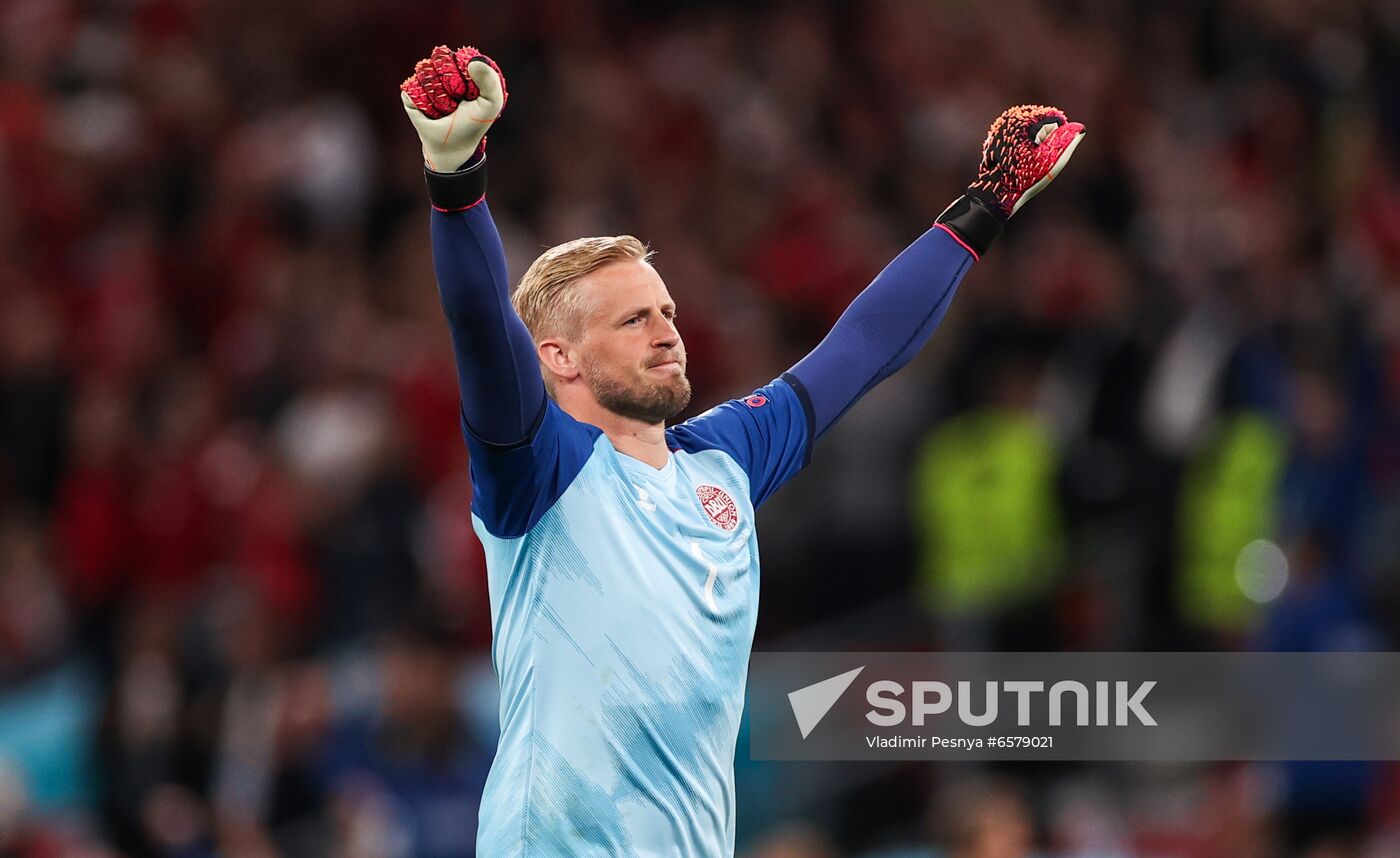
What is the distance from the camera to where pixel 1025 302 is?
985 centimetres

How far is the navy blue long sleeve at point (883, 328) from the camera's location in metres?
4.96

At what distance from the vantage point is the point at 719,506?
4.49 meters

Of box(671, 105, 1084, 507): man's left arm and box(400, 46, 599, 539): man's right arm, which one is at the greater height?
box(671, 105, 1084, 507): man's left arm

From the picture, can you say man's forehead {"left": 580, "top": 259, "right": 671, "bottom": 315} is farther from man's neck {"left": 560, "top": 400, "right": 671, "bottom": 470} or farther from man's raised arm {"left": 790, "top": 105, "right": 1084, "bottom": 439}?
man's raised arm {"left": 790, "top": 105, "right": 1084, "bottom": 439}

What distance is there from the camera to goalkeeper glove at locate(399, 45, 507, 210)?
384 centimetres

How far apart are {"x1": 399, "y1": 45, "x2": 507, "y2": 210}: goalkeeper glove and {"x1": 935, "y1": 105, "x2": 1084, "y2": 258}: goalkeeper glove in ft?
5.41

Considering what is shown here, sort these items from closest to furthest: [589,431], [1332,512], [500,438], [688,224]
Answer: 1. [500,438]
2. [589,431]
3. [1332,512]
4. [688,224]

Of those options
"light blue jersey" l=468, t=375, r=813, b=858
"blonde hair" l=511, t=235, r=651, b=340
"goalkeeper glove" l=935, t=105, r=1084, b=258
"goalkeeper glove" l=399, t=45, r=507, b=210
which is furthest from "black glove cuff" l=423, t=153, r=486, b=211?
"goalkeeper glove" l=935, t=105, r=1084, b=258

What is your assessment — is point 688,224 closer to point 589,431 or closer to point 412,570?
point 412,570

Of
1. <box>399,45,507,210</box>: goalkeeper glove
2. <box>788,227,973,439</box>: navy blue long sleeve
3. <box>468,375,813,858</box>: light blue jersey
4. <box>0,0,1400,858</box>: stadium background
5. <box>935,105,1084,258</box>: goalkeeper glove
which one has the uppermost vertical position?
<box>0,0,1400,858</box>: stadium background

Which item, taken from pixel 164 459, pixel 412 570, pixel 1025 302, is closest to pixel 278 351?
pixel 164 459

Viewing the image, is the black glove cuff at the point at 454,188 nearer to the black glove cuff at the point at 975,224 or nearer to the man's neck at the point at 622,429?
the man's neck at the point at 622,429

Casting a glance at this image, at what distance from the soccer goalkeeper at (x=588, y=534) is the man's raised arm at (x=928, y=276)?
0.47 meters

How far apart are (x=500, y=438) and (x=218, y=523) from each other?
268 inches
